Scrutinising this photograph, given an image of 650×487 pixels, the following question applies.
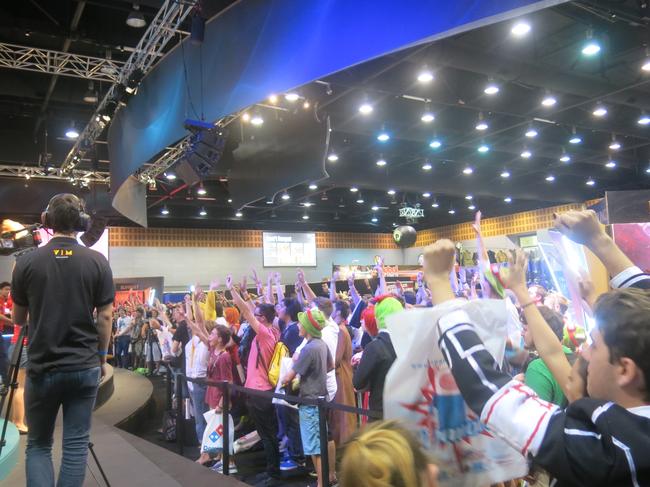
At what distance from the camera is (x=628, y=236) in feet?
15.5

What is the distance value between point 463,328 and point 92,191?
13.9 m

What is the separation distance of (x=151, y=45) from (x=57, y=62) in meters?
2.72

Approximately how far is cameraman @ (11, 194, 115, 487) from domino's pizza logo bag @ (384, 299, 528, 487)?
5.74 ft

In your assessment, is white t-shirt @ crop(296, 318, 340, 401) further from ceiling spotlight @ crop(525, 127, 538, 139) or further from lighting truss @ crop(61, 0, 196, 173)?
ceiling spotlight @ crop(525, 127, 538, 139)

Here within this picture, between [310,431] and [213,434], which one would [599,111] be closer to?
[310,431]

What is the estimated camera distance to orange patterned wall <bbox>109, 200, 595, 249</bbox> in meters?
20.2

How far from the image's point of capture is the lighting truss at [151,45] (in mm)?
6134

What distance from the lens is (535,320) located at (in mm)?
1350

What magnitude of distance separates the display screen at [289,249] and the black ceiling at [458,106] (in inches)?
174

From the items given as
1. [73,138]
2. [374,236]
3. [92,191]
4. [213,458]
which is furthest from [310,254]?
[213,458]

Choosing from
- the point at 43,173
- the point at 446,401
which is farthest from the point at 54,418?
the point at 43,173

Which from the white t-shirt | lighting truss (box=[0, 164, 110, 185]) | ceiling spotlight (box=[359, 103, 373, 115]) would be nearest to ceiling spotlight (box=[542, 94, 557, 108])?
ceiling spotlight (box=[359, 103, 373, 115])

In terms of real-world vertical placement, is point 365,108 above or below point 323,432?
above

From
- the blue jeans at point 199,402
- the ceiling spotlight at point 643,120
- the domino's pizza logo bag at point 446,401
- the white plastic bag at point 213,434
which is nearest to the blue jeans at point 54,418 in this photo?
the domino's pizza logo bag at point 446,401
